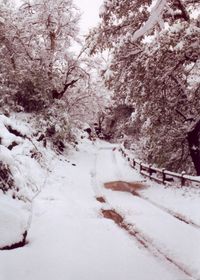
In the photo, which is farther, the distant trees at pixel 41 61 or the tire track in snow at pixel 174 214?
the distant trees at pixel 41 61

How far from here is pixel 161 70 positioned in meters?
13.7

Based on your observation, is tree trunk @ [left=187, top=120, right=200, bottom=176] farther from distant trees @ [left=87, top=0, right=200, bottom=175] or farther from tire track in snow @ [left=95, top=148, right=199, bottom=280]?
tire track in snow @ [left=95, top=148, right=199, bottom=280]

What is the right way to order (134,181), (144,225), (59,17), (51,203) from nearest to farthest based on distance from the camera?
(144,225) → (51,203) → (134,181) → (59,17)

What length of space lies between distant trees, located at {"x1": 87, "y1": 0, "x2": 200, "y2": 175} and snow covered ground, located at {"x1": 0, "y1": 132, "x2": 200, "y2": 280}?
304 centimetres

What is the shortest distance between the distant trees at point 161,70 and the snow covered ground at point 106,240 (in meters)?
3.04

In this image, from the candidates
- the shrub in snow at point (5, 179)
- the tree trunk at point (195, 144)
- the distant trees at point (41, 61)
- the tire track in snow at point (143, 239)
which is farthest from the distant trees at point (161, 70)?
the distant trees at point (41, 61)

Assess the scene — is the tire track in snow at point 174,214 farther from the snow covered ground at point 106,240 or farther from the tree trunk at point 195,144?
the tree trunk at point 195,144

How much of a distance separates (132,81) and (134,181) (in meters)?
5.82

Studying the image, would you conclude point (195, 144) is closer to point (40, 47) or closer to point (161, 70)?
point (161, 70)

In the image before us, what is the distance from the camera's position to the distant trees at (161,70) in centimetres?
1199

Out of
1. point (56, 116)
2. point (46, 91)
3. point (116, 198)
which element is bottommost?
point (116, 198)

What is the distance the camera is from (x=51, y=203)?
12055 millimetres

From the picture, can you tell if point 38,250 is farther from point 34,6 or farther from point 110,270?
point 34,6

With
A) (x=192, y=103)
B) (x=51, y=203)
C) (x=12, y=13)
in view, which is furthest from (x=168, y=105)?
(x=12, y=13)
